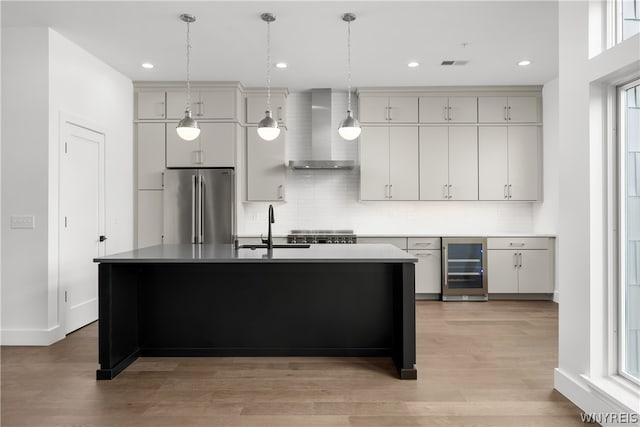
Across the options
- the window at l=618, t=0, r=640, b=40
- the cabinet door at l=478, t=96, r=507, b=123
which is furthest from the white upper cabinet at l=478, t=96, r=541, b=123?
the window at l=618, t=0, r=640, b=40

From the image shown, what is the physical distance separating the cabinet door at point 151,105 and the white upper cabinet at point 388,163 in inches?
110

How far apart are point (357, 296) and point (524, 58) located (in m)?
3.49

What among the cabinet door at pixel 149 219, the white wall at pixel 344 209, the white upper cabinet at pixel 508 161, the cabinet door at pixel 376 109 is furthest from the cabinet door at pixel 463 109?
the cabinet door at pixel 149 219

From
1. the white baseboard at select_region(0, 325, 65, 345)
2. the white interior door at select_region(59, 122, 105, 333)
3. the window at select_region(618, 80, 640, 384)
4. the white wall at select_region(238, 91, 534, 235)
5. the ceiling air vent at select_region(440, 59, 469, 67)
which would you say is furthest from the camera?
the white wall at select_region(238, 91, 534, 235)

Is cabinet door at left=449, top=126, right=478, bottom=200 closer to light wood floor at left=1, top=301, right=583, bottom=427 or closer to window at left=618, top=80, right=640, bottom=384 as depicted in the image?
light wood floor at left=1, top=301, right=583, bottom=427

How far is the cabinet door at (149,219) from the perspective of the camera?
6000 mm

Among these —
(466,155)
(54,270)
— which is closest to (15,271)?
(54,270)

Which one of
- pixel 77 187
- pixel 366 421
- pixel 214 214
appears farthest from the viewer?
pixel 214 214

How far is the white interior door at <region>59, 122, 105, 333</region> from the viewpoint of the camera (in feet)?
14.4

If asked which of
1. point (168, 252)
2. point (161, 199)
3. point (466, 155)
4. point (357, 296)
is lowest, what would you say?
point (357, 296)

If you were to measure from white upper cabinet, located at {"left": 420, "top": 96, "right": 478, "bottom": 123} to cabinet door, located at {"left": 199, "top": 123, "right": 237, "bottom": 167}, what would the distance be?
2.66 m

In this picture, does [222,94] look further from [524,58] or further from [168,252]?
[524,58]

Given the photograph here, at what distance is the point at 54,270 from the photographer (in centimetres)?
421

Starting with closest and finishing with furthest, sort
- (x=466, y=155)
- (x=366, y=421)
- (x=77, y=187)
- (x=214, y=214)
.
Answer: (x=366, y=421) → (x=77, y=187) → (x=214, y=214) → (x=466, y=155)
